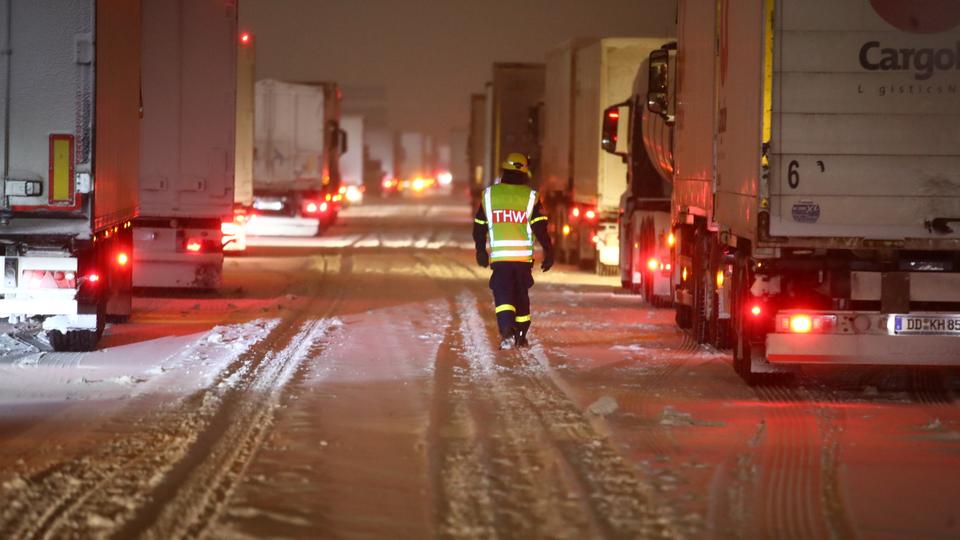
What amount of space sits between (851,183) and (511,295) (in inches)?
160

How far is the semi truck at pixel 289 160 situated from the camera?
137 ft

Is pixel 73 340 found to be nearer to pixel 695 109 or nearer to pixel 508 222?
pixel 508 222

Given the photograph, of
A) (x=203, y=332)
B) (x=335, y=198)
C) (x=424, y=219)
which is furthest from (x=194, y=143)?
(x=424, y=219)

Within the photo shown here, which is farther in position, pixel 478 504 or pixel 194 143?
pixel 194 143

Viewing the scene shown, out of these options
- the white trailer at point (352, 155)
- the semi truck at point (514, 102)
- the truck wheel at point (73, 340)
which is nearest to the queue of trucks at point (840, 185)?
the truck wheel at point (73, 340)

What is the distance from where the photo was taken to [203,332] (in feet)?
55.2

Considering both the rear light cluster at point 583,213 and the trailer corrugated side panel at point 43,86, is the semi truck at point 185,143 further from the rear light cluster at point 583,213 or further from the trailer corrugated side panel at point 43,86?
the rear light cluster at point 583,213

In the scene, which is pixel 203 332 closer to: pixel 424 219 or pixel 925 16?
pixel 925 16

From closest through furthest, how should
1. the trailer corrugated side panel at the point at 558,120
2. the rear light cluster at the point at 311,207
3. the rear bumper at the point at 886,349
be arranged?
the rear bumper at the point at 886,349, the trailer corrugated side panel at the point at 558,120, the rear light cluster at the point at 311,207

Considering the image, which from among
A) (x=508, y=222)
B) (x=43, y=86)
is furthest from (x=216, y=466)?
(x=508, y=222)

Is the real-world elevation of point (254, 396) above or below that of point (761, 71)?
below

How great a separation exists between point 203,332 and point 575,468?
8.31m

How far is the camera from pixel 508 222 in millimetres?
15734

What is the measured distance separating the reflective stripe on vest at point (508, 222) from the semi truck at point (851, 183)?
317 cm
